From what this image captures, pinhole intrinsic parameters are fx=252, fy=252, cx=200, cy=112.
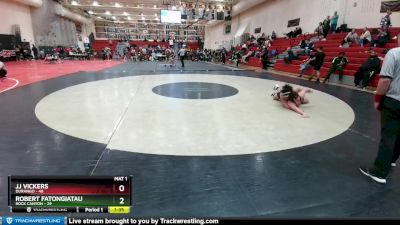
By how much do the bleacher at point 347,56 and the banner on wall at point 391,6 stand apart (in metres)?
1.01

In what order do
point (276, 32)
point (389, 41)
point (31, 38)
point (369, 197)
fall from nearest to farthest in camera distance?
1. point (369, 197)
2. point (389, 41)
3. point (276, 32)
4. point (31, 38)

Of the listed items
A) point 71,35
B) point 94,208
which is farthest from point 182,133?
point 71,35

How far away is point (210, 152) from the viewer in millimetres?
3170

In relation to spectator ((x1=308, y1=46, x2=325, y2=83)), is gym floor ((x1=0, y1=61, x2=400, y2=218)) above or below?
below

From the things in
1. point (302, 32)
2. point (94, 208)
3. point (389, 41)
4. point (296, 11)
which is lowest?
point (94, 208)

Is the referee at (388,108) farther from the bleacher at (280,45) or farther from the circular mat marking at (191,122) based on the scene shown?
the bleacher at (280,45)

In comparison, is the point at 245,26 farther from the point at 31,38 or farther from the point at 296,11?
the point at 31,38

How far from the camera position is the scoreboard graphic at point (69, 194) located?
1.13m

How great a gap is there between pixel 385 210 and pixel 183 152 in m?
2.06

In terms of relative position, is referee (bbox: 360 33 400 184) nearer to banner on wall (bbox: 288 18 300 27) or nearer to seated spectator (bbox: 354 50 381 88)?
seated spectator (bbox: 354 50 381 88)

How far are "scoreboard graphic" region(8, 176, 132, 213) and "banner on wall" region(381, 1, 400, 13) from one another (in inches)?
573

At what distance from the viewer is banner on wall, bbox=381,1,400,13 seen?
444 inches

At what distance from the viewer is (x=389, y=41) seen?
10.2m

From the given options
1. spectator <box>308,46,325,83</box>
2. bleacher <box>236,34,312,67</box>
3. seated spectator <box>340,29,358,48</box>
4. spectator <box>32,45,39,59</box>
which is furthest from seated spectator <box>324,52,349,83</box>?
spectator <box>32,45,39,59</box>
